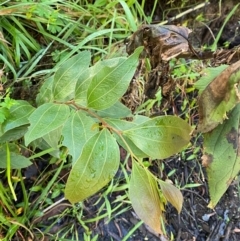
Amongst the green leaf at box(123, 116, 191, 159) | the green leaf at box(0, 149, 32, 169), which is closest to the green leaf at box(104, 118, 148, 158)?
the green leaf at box(123, 116, 191, 159)

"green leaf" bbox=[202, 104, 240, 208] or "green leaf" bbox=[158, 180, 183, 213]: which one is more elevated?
"green leaf" bbox=[202, 104, 240, 208]

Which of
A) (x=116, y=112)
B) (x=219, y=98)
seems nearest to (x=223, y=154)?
(x=219, y=98)

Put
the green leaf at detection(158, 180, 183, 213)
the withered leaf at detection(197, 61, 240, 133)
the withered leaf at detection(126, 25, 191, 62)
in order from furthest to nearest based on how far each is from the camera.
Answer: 1. the withered leaf at detection(126, 25, 191, 62)
2. the green leaf at detection(158, 180, 183, 213)
3. the withered leaf at detection(197, 61, 240, 133)

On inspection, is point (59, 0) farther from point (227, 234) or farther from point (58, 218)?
point (227, 234)

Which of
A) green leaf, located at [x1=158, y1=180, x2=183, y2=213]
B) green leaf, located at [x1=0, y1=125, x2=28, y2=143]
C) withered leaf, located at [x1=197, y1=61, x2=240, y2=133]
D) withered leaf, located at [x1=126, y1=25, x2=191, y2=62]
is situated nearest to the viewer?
withered leaf, located at [x1=197, y1=61, x2=240, y2=133]

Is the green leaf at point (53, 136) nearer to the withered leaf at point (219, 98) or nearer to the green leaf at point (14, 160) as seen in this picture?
the green leaf at point (14, 160)

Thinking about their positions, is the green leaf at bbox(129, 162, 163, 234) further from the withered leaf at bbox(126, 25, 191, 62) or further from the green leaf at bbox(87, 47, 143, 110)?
the withered leaf at bbox(126, 25, 191, 62)
